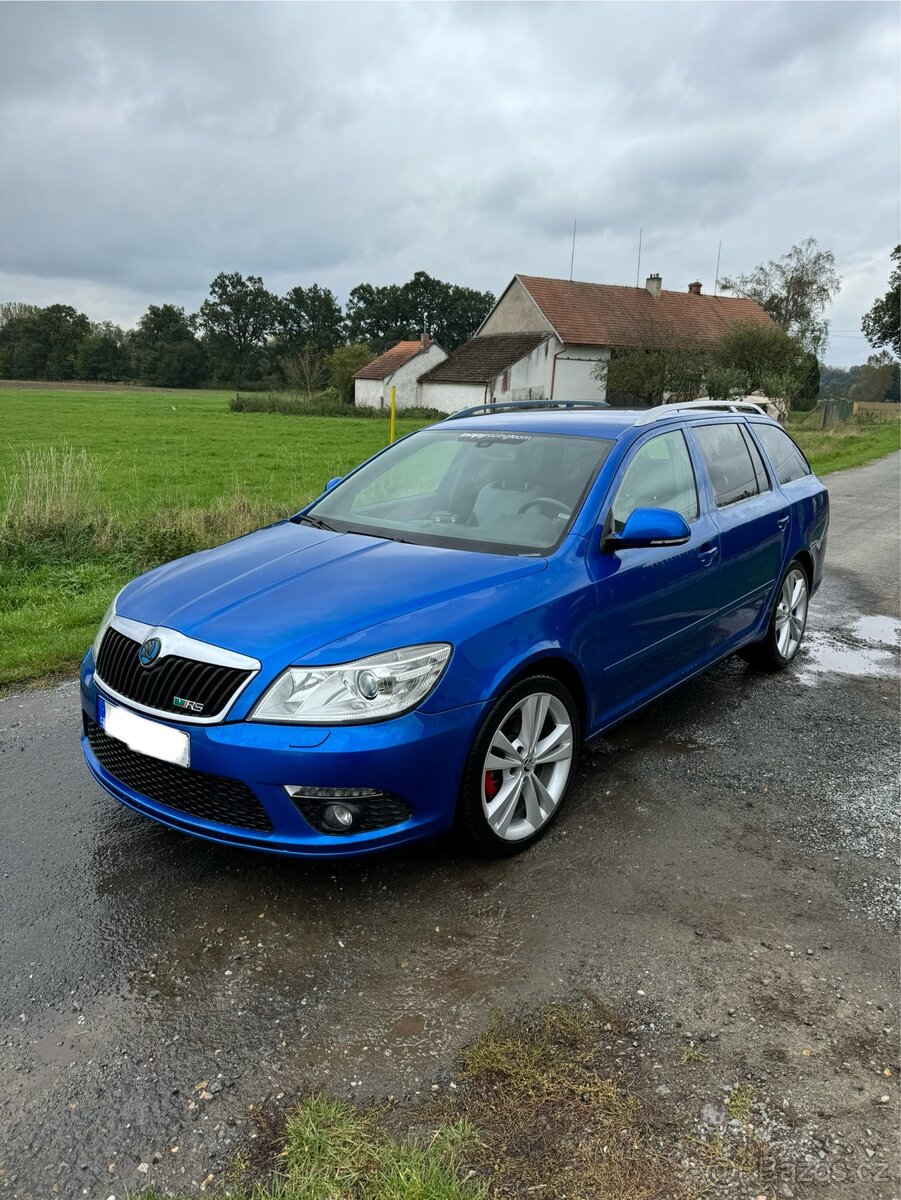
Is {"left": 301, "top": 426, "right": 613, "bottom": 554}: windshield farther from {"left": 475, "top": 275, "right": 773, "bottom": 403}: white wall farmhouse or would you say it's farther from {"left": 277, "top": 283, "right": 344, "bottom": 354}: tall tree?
{"left": 277, "top": 283, "right": 344, "bottom": 354}: tall tree

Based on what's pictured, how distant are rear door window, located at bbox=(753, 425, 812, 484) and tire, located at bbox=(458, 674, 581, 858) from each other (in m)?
2.88

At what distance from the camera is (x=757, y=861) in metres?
3.30

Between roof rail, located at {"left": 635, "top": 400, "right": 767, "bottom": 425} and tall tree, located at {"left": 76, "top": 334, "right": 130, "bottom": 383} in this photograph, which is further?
tall tree, located at {"left": 76, "top": 334, "right": 130, "bottom": 383}

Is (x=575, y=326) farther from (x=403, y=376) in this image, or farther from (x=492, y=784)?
(x=492, y=784)

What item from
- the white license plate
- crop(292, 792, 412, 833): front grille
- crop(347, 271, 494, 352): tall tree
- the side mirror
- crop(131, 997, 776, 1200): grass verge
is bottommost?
crop(131, 997, 776, 1200): grass verge

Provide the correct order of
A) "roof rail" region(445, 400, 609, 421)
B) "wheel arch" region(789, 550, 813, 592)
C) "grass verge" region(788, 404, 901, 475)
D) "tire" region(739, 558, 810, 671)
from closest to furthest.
→ "roof rail" region(445, 400, 609, 421)
"tire" region(739, 558, 810, 671)
"wheel arch" region(789, 550, 813, 592)
"grass verge" region(788, 404, 901, 475)

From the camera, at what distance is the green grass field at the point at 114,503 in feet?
21.0

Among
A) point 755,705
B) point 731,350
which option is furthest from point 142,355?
point 755,705

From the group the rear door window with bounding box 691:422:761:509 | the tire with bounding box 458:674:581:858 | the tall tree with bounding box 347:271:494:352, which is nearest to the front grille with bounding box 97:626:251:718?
the tire with bounding box 458:674:581:858

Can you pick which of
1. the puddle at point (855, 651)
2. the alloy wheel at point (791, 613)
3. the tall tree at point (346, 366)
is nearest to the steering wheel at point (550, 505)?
the alloy wheel at point (791, 613)

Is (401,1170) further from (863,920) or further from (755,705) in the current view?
(755,705)

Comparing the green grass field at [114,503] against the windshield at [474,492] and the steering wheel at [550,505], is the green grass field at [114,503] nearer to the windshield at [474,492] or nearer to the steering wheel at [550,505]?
the windshield at [474,492]

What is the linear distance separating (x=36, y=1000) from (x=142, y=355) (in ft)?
378

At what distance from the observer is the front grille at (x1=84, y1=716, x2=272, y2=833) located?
2.77 m
